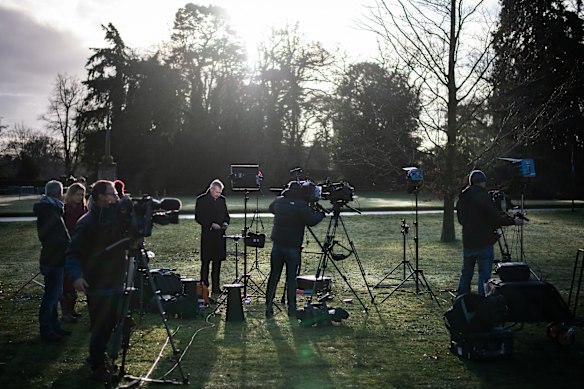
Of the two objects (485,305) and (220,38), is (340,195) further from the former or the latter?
(220,38)

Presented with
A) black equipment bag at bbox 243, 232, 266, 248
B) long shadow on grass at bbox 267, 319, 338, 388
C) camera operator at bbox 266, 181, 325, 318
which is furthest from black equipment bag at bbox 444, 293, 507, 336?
black equipment bag at bbox 243, 232, 266, 248

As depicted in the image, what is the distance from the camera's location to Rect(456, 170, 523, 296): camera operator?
29.3 feet

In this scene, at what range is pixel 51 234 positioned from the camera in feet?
24.7

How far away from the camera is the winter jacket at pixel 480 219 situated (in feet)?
29.2

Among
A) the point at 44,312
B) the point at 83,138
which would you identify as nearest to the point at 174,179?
the point at 83,138

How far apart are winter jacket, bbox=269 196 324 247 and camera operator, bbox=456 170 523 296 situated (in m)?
2.27

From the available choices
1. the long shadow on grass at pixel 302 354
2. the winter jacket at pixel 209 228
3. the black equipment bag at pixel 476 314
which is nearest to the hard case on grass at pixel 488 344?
the black equipment bag at pixel 476 314

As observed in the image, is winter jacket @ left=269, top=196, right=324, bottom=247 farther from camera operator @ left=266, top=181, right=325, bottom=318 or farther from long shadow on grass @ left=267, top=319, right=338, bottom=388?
long shadow on grass @ left=267, top=319, right=338, bottom=388

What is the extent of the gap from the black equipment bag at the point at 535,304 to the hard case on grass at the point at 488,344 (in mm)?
584

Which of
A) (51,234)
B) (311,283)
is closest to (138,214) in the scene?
(51,234)

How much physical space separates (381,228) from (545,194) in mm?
26066

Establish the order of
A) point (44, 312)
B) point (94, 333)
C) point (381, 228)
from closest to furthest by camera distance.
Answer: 1. point (94, 333)
2. point (44, 312)
3. point (381, 228)

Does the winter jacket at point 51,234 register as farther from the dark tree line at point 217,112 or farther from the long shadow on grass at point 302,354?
the dark tree line at point 217,112

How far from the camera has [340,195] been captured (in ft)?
32.5
